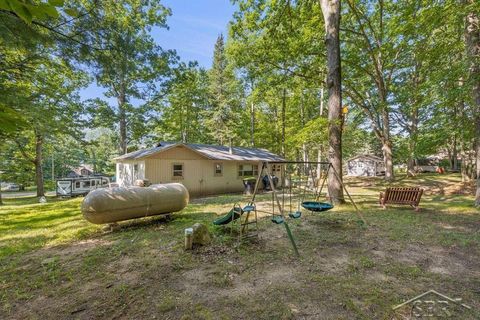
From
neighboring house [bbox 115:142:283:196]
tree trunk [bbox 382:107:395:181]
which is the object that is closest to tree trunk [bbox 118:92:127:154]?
neighboring house [bbox 115:142:283:196]

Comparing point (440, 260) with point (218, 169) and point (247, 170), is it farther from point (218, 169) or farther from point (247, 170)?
point (247, 170)

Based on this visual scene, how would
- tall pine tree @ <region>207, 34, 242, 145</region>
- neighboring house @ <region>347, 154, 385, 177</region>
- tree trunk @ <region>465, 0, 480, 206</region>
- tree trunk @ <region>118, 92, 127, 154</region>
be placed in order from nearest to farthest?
tree trunk @ <region>465, 0, 480, 206</region> → tree trunk @ <region>118, 92, 127, 154</region> → tall pine tree @ <region>207, 34, 242, 145</region> → neighboring house @ <region>347, 154, 385, 177</region>

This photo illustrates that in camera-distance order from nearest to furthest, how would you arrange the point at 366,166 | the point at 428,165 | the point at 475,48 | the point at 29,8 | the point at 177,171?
the point at 29,8, the point at 475,48, the point at 177,171, the point at 366,166, the point at 428,165

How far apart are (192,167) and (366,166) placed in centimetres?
2778

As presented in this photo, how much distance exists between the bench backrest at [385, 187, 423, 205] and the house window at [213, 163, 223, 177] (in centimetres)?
983

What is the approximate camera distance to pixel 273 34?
11.7m

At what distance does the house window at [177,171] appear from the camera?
1384cm

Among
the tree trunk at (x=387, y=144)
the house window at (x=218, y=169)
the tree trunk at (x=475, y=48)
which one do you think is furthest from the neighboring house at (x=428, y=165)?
the house window at (x=218, y=169)

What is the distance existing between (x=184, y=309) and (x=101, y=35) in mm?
6064

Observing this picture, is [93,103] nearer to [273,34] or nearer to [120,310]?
[273,34]

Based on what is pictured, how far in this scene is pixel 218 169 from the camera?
15.9m

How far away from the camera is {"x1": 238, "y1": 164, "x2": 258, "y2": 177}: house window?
17.1 metres

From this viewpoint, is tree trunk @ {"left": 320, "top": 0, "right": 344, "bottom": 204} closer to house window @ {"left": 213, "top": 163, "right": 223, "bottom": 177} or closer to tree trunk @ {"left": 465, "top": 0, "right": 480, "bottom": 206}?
tree trunk @ {"left": 465, "top": 0, "right": 480, "bottom": 206}
